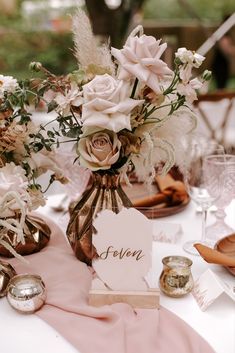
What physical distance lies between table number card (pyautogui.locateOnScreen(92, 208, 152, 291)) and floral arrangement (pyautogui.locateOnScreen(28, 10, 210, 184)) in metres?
0.10

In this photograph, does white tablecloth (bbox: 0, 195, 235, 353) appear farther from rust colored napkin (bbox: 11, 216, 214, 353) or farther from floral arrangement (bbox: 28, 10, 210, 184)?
floral arrangement (bbox: 28, 10, 210, 184)

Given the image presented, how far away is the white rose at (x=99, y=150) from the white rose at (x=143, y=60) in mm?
112

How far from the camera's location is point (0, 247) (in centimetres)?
113

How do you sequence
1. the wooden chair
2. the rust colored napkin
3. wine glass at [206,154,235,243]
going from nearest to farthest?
the rust colored napkin, wine glass at [206,154,235,243], the wooden chair

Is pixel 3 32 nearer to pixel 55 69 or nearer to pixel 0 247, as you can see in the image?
pixel 55 69

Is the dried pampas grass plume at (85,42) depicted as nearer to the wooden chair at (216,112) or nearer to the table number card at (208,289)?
the table number card at (208,289)

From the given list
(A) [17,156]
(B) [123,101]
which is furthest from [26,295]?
(B) [123,101]

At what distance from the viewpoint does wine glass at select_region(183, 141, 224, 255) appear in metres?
1.23

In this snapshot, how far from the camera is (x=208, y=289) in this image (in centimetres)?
99

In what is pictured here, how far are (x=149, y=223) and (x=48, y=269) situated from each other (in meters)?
0.26

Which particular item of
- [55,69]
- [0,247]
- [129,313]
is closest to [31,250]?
[0,247]

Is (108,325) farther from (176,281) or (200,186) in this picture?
(200,186)

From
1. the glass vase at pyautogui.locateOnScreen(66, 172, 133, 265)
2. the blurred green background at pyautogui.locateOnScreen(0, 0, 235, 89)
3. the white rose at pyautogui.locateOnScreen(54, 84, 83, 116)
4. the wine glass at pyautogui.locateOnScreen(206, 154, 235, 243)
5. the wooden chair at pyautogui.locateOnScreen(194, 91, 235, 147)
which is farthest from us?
the blurred green background at pyautogui.locateOnScreen(0, 0, 235, 89)

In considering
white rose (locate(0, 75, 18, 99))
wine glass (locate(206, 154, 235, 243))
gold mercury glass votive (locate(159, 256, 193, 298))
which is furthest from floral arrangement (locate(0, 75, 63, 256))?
wine glass (locate(206, 154, 235, 243))
